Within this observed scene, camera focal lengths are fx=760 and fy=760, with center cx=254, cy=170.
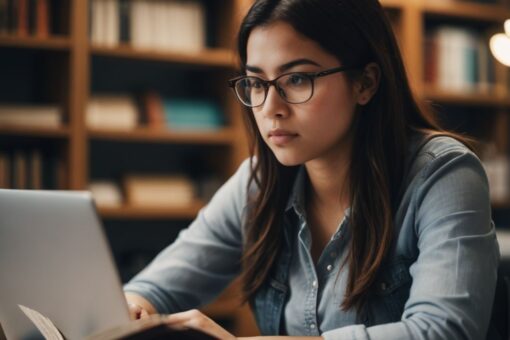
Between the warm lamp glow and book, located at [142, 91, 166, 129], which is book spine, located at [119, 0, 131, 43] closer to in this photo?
book, located at [142, 91, 166, 129]

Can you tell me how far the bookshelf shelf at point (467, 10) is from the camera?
156 inches

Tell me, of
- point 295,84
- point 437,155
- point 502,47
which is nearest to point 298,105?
point 295,84

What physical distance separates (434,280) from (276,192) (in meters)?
0.47

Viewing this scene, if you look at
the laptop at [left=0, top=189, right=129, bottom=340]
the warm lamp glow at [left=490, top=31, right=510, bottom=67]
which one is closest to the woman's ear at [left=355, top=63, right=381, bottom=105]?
the laptop at [left=0, top=189, right=129, bottom=340]

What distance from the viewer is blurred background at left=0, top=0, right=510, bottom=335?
126 inches

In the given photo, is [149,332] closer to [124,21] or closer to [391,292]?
[391,292]

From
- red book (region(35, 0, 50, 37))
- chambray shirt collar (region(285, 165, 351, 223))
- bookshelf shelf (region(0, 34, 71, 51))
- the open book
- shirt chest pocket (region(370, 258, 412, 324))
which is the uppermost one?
red book (region(35, 0, 50, 37))

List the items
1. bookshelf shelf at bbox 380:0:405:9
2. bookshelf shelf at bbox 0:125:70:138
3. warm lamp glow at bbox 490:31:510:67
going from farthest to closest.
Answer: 1. bookshelf shelf at bbox 380:0:405:9
2. bookshelf shelf at bbox 0:125:70:138
3. warm lamp glow at bbox 490:31:510:67

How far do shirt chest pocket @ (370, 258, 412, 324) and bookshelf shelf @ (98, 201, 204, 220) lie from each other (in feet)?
6.83

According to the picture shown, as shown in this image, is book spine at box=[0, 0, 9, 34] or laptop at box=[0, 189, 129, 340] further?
book spine at box=[0, 0, 9, 34]

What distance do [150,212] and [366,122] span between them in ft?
6.67

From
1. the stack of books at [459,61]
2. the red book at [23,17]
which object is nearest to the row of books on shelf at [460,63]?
the stack of books at [459,61]

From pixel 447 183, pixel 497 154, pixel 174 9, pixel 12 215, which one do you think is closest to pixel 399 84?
pixel 447 183

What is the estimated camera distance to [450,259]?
1.19 m
